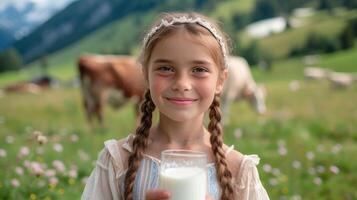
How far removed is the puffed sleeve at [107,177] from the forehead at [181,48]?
42 centimetres

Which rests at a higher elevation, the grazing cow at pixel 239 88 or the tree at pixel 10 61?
the tree at pixel 10 61

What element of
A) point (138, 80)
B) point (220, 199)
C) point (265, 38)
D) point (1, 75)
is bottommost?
point (220, 199)

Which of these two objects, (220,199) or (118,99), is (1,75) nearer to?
(118,99)

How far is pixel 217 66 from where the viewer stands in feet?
7.86

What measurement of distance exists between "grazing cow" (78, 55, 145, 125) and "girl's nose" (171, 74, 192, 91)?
27.1ft

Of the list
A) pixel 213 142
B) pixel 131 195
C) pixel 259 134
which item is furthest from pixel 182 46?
pixel 259 134

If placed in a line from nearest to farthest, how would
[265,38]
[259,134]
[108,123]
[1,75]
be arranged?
[259,134] < [108,123] < [1,75] < [265,38]

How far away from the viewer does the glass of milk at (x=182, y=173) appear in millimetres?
1982

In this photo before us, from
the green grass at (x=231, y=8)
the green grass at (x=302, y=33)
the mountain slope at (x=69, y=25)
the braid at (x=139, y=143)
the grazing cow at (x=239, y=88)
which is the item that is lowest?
the braid at (x=139, y=143)

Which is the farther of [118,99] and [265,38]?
[265,38]


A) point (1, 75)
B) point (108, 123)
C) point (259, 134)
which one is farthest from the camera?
point (1, 75)

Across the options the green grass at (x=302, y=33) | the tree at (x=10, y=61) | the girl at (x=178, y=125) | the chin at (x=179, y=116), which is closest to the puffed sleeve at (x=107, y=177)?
the girl at (x=178, y=125)

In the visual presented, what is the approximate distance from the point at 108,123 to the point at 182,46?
8204 mm

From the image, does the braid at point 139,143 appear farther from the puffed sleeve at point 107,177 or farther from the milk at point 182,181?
the milk at point 182,181
